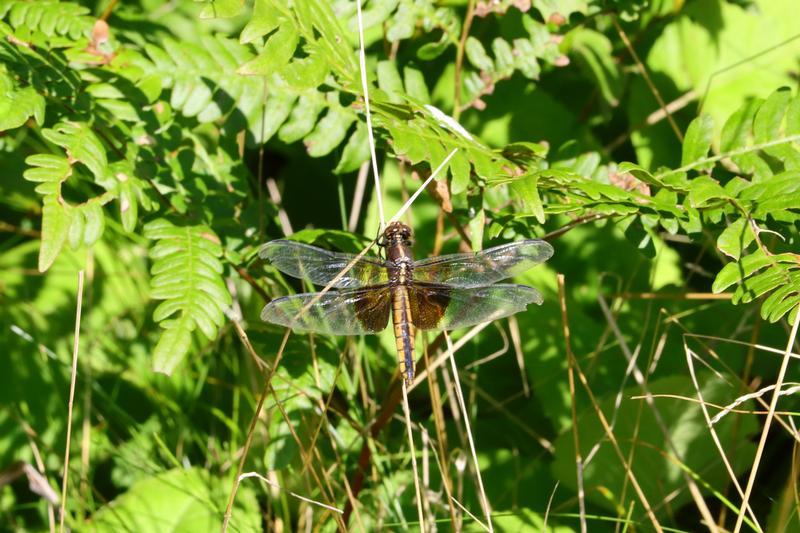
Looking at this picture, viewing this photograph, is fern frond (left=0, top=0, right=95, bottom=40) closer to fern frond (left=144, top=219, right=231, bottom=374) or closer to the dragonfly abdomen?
fern frond (left=144, top=219, right=231, bottom=374)

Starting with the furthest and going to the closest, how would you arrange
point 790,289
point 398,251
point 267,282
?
point 267,282 → point 398,251 → point 790,289

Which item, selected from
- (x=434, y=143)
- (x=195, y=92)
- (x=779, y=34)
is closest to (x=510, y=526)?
(x=434, y=143)

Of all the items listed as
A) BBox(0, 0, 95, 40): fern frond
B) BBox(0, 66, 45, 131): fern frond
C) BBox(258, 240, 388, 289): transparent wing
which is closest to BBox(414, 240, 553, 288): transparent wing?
BBox(258, 240, 388, 289): transparent wing

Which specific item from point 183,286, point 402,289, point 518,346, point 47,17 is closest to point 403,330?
point 402,289

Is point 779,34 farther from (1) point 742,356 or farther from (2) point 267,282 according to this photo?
(2) point 267,282

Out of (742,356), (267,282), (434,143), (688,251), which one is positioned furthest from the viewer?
(688,251)

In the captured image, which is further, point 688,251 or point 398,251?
point 688,251
